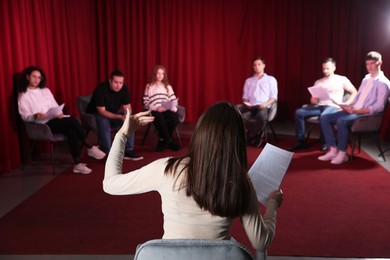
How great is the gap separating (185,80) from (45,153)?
9.33 ft

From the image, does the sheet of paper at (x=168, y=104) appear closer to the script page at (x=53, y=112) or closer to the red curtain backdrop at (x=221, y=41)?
the script page at (x=53, y=112)

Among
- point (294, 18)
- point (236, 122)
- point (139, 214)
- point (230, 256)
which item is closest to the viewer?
point (230, 256)

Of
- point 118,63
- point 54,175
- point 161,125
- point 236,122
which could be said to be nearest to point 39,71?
point 54,175

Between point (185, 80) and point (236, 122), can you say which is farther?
point (185, 80)

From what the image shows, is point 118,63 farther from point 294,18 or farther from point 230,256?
point 230,256

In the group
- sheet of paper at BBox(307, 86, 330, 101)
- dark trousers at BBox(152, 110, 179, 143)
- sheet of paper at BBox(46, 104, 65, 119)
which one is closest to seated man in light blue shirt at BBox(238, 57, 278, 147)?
sheet of paper at BBox(307, 86, 330, 101)

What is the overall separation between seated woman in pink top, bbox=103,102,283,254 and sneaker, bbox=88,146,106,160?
12.4ft

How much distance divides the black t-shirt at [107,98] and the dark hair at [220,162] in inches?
156

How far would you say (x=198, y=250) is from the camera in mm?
1153

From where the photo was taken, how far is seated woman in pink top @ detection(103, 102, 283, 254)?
137cm

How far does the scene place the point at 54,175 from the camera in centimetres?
474

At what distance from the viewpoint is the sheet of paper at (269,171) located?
1.73 meters

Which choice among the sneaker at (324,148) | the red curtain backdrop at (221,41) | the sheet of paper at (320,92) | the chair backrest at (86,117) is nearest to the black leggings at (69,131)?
the chair backrest at (86,117)

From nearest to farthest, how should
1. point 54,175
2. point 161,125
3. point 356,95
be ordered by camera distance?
point 54,175, point 356,95, point 161,125
